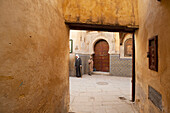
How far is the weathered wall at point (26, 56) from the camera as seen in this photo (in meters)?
0.89

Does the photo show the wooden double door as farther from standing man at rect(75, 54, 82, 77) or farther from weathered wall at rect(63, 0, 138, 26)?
weathered wall at rect(63, 0, 138, 26)

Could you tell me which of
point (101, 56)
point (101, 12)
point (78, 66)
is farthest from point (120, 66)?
point (101, 12)

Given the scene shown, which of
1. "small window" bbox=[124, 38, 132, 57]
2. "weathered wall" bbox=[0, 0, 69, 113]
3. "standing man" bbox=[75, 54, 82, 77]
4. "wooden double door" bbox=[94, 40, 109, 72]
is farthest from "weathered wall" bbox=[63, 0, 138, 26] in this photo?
"wooden double door" bbox=[94, 40, 109, 72]

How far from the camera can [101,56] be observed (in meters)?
9.34

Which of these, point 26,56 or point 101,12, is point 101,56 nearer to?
point 101,12

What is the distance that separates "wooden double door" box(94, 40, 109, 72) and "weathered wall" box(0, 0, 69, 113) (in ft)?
26.1

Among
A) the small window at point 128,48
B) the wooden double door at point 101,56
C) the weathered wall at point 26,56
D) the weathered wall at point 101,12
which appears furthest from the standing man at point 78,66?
the weathered wall at point 26,56

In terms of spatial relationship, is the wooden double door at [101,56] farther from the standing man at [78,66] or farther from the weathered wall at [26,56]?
the weathered wall at [26,56]

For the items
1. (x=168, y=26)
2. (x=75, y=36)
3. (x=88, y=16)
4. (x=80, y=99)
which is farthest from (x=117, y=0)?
(x=75, y=36)

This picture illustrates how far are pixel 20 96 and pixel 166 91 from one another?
77.0 inches

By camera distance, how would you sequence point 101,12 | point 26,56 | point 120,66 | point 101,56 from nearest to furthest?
point 26,56
point 101,12
point 120,66
point 101,56

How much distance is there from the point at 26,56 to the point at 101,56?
337 inches

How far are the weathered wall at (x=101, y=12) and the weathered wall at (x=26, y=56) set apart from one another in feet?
2.76

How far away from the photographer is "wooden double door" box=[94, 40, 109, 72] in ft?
30.0
